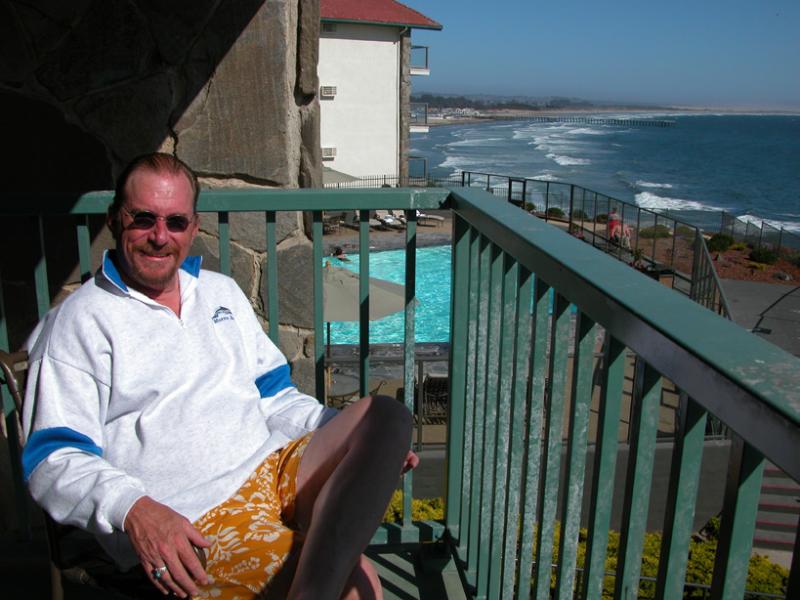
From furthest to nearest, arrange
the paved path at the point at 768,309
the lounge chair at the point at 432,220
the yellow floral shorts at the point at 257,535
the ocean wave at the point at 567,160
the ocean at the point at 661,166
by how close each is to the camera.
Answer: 1. the ocean wave at the point at 567,160
2. the ocean at the point at 661,166
3. the lounge chair at the point at 432,220
4. the paved path at the point at 768,309
5. the yellow floral shorts at the point at 257,535

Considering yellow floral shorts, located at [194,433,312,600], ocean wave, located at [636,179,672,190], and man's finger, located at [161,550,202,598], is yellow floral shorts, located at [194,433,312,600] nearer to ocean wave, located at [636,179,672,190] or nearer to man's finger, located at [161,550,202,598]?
man's finger, located at [161,550,202,598]

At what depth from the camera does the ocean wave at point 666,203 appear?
47000mm

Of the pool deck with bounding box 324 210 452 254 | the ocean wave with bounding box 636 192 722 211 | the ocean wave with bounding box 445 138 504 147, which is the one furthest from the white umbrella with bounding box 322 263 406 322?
the ocean wave with bounding box 445 138 504 147

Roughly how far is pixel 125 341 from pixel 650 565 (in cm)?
522

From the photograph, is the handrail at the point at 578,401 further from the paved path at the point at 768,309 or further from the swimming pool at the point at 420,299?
the paved path at the point at 768,309

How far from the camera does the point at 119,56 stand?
7.62ft

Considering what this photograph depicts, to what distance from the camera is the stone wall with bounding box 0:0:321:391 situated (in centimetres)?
228

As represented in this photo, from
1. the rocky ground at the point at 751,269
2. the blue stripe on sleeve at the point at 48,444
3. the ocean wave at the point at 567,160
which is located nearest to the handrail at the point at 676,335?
the blue stripe on sleeve at the point at 48,444

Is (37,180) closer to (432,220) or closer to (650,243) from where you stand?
(432,220)

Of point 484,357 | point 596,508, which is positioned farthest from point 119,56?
point 596,508

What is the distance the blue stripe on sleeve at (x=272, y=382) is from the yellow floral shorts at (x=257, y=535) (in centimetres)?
16

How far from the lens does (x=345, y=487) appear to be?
1277 millimetres

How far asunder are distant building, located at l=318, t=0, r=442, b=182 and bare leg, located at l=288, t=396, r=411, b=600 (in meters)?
25.0

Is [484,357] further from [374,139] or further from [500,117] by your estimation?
[500,117]
